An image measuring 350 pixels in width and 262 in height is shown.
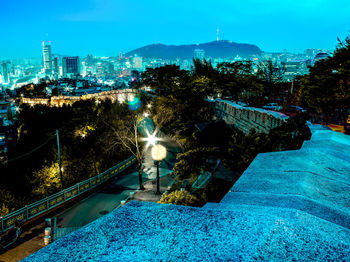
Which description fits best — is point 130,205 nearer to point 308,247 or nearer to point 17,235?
point 308,247

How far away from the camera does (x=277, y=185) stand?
112 inches

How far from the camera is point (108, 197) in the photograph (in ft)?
53.1

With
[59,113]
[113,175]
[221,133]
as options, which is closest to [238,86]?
[221,133]

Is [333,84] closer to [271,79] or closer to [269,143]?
[269,143]

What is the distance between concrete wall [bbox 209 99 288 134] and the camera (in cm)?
1344

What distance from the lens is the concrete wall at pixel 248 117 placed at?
Result: 13.4 meters

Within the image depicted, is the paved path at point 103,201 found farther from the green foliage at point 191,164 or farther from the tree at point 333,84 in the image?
the tree at point 333,84

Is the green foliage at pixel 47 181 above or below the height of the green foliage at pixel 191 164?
below

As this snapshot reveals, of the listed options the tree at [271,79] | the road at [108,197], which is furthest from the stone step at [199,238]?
the tree at [271,79]

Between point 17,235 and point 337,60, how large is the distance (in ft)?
65.5

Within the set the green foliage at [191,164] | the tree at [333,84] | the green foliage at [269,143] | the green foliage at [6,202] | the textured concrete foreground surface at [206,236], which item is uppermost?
the tree at [333,84]

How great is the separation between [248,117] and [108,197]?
10486 millimetres

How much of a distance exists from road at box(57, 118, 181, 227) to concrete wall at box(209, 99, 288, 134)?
619cm

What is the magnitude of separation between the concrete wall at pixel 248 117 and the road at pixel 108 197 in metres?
6.19
